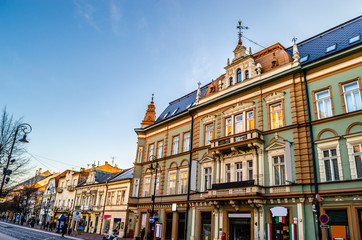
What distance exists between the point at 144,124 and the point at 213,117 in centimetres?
1395

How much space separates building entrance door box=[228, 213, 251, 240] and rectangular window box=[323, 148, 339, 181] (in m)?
6.54

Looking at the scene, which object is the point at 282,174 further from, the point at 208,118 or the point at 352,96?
the point at 208,118

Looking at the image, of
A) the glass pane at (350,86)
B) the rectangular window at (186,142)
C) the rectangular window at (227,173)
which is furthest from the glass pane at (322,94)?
the rectangular window at (186,142)

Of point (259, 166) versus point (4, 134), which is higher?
point (4, 134)

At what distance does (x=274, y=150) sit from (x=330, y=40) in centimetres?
1025

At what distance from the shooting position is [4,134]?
24859 millimetres

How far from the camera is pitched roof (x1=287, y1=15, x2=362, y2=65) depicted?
21.0m

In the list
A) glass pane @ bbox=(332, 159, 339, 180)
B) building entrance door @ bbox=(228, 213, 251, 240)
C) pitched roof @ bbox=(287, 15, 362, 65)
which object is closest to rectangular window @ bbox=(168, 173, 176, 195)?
building entrance door @ bbox=(228, 213, 251, 240)

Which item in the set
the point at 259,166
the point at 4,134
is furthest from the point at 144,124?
the point at 259,166

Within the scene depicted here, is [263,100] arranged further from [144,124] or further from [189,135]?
[144,124]

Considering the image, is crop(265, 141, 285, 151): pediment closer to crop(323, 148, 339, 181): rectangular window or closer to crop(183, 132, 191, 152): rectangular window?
crop(323, 148, 339, 181): rectangular window

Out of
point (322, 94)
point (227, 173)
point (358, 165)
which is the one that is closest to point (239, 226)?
point (227, 173)

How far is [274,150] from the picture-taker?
21016 mm

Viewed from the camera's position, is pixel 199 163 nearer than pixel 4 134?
No
